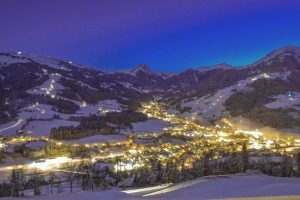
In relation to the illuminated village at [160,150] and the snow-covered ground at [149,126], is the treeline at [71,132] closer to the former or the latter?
the illuminated village at [160,150]

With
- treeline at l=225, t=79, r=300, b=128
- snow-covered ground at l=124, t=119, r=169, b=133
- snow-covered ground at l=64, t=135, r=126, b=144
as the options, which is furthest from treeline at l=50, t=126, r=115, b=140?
treeline at l=225, t=79, r=300, b=128

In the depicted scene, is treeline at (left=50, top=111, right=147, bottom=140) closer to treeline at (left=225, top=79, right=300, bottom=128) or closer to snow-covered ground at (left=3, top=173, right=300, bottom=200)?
treeline at (left=225, top=79, right=300, bottom=128)

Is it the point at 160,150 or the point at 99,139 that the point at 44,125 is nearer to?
the point at 99,139

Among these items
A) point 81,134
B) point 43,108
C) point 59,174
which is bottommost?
point 59,174

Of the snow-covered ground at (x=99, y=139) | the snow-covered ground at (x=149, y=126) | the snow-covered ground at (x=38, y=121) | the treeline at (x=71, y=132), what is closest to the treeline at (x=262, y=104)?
the snow-covered ground at (x=149, y=126)

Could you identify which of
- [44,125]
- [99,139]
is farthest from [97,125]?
[99,139]

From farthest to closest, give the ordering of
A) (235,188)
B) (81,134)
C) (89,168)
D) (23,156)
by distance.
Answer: (81,134)
(23,156)
(89,168)
(235,188)

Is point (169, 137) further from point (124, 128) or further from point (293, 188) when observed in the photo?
point (293, 188)

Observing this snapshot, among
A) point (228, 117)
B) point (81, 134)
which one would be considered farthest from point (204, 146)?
point (228, 117)
